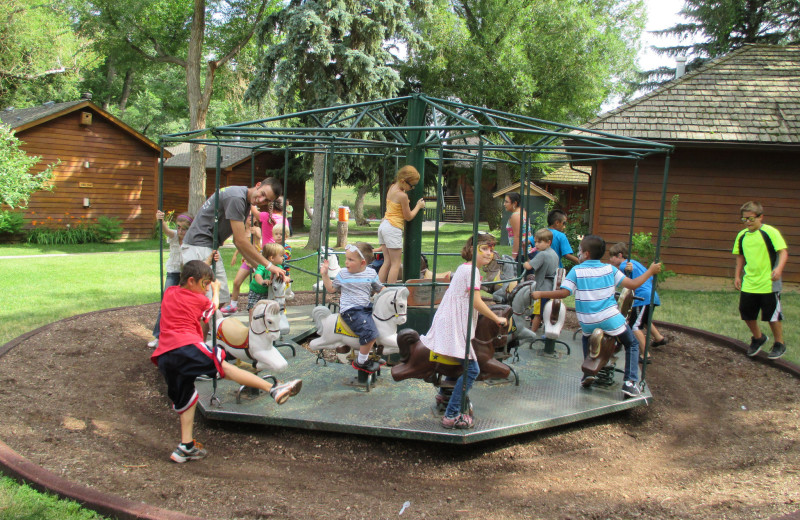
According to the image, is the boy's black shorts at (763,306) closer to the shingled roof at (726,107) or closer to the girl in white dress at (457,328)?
the girl in white dress at (457,328)

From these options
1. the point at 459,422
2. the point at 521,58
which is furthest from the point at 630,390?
the point at 521,58

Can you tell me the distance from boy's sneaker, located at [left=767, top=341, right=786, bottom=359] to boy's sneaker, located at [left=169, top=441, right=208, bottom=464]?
6438 millimetres

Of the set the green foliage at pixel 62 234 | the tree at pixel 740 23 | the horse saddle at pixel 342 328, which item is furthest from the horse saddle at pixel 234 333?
the tree at pixel 740 23

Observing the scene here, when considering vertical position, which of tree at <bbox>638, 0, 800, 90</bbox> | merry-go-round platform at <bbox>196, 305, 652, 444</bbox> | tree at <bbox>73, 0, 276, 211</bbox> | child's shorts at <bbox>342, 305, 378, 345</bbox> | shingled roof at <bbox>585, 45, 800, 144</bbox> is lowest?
merry-go-round platform at <bbox>196, 305, 652, 444</bbox>

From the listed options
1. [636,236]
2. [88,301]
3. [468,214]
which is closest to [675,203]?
[636,236]

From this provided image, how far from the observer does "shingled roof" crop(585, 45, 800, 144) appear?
1221 centimetres

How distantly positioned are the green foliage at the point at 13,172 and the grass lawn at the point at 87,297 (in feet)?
5.72

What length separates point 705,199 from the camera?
13125 mm

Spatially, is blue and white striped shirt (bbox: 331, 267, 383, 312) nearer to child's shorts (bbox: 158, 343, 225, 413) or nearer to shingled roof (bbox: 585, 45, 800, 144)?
child's shorts (bbox: 158, 343, 225, 413)

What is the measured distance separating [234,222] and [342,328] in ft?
4.44

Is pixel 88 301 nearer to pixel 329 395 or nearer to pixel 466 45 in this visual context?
pixel 329 395

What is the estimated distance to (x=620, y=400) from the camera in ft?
16.9

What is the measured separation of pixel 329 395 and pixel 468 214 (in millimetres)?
36161

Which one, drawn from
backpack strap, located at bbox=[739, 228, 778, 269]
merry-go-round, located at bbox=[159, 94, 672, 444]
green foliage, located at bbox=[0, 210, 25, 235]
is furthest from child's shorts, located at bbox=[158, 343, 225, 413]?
green foliage, located at bbox=[0, 210, 25, 235]
